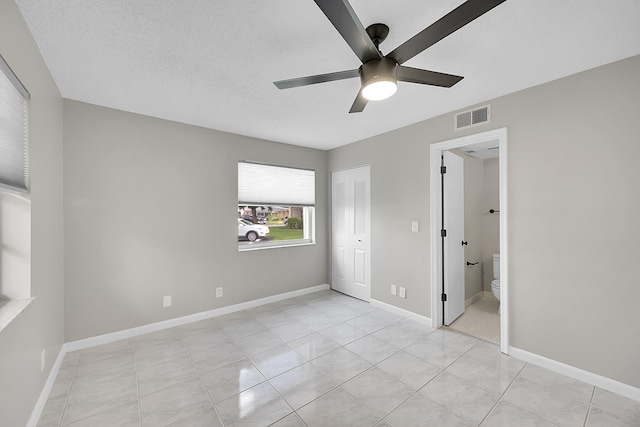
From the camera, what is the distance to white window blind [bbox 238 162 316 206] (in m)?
3.95

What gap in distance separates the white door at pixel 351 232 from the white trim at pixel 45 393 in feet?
11.5

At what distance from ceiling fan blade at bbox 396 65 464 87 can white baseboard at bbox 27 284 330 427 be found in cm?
318

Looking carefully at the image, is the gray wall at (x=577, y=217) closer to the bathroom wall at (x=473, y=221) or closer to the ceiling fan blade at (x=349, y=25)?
the bathroom wall at (x=473, y=221)

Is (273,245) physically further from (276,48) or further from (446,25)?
(446,25)

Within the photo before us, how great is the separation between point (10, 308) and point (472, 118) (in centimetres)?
401

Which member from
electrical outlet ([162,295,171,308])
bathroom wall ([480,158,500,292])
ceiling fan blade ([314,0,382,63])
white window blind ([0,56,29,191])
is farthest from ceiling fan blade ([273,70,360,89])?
bathroom wall ([480,158,500,292])

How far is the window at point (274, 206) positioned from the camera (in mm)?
3996

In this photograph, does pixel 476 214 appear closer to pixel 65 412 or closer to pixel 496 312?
pixel 496 312

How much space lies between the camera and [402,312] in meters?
3.59

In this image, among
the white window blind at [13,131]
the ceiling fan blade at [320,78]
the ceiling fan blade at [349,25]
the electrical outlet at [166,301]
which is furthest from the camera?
the electrical outlet at [166,301]

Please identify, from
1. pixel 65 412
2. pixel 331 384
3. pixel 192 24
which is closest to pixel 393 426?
pixel 331 384

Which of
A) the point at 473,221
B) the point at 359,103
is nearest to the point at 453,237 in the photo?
the point at 473,221

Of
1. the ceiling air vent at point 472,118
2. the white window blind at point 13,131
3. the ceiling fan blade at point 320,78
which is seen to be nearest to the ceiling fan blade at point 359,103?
the ceiling fan blade at point 320,78

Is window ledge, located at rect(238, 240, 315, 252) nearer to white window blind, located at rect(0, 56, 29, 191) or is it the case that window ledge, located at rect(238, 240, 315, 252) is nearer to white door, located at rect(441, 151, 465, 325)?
white door, located at rect(441, 151, 465, 325)
